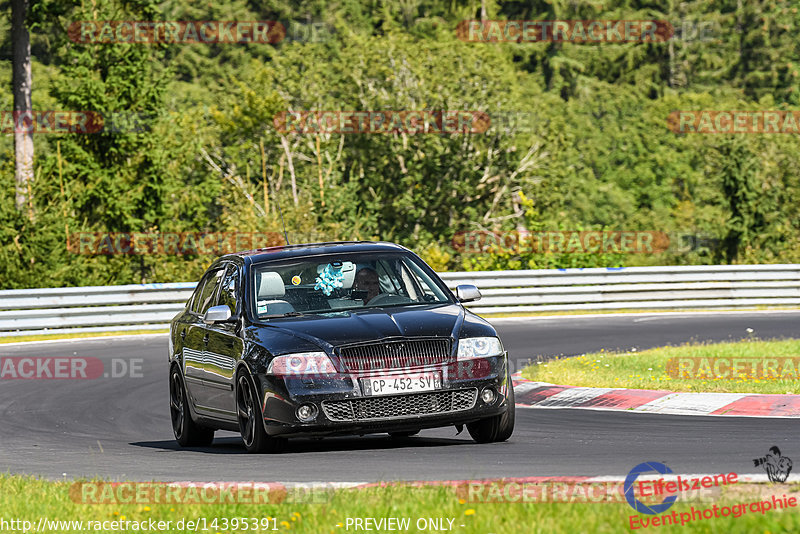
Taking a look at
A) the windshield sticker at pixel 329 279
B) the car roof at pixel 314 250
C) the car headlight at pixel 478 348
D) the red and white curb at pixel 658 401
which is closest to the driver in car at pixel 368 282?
the windshield sticker at pixel 329 279

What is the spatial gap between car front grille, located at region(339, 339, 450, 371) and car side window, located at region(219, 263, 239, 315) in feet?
5.16

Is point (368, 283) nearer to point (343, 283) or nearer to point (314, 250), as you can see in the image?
point (343, 283)

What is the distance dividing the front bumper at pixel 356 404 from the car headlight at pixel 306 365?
46mm

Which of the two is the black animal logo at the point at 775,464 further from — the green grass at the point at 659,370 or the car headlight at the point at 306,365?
the green grass at the point at 659,370

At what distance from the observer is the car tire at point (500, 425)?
9594mm

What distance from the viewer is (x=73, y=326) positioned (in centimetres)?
2422

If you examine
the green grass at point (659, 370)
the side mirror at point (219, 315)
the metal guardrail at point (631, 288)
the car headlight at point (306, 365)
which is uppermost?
the side mirror at point (219, 315)

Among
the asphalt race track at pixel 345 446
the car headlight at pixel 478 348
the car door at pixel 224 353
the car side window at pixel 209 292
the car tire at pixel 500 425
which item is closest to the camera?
the asphalt race track at pixel 345 446

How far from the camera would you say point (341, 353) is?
898 cm

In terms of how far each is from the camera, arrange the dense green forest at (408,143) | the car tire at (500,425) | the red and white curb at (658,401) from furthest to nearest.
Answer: the dense green forest at (408,143) → the red and white curb at (658,401) → the car tire at (500,425)

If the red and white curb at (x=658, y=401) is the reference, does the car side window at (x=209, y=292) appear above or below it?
above

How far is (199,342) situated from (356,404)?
2.34 m

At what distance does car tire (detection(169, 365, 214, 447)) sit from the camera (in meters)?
11.0

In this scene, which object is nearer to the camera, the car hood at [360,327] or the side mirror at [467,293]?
the car hood at [360,327]
